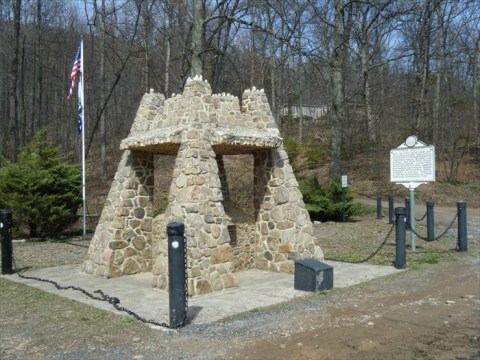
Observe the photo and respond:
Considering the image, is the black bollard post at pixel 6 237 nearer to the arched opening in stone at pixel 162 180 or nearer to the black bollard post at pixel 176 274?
the black bollard post at pixel 176 274

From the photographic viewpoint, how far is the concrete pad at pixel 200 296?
6.43 meters

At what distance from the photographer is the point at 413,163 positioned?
11516 millimetres

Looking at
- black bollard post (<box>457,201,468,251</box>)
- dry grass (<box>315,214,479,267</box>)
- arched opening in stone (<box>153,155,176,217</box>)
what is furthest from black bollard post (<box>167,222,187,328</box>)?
arched opening in stone (<box>153,155,176,217</box>)

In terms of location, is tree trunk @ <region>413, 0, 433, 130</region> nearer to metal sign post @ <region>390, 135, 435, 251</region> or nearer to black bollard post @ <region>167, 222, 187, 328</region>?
metal sign post @ <region>390, 135, 435, 251</region>

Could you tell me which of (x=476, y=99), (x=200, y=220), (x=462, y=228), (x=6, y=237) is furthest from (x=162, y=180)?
(x=476, y=99)

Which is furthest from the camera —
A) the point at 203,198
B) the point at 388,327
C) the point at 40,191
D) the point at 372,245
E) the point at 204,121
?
the point at 40,191

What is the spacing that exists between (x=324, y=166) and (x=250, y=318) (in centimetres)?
2607

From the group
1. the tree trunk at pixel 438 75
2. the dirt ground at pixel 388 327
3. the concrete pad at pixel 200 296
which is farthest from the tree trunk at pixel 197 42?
the tree trunk at pixel 438 75

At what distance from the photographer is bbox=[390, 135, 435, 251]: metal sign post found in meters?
11.2

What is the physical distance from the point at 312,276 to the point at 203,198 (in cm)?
212

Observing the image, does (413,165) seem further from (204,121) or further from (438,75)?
(438,75)

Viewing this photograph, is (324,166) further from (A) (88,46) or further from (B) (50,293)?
(B) (50,293)

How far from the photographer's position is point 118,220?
9281mm

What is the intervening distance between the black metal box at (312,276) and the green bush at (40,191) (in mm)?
9684
